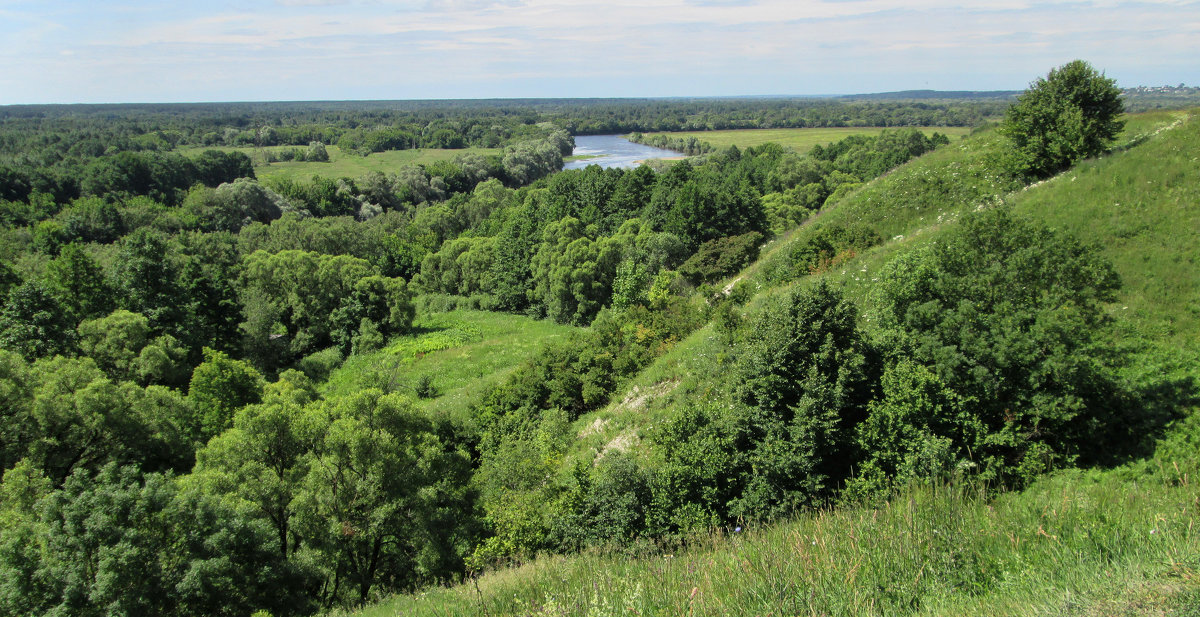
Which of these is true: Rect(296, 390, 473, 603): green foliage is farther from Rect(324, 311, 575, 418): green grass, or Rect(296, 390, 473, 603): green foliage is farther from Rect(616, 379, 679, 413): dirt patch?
Rect(324, 311, 575, 418): green grass

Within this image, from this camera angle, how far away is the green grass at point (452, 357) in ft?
96.9

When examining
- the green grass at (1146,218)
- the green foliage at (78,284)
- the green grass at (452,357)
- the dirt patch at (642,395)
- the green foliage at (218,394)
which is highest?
the green grass at (1146,218)

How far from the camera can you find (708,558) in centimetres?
648

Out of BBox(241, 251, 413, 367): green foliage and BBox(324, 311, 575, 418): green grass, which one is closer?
BBox(324, 311, 575, 418): green grass

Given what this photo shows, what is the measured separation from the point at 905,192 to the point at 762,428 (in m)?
23.0

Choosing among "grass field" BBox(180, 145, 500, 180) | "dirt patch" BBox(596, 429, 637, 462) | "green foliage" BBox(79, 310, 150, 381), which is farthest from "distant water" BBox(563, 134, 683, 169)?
"dirt patch" BBox(596, 429, 637, 462)

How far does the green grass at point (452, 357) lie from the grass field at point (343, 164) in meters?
57.7

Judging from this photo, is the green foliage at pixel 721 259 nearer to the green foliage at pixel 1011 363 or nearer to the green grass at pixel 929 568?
the green foliage at pixel 1011 363

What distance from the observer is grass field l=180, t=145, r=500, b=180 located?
3849 inches

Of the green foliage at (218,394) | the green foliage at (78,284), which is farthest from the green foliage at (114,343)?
the green foliage at (218,394)

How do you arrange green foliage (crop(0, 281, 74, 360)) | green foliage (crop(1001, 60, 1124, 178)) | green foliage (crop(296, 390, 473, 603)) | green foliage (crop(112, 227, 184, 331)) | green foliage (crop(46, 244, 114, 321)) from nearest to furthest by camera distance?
green foliage (crop(296, 390, 473, 603))
green foliage (crop(1001, 60, 1124, 178))
green foliage (crop(0, 281, 74, 360))
green foliage (crop(46, 244, 114, 321))
green foliage (crop(112, 227, 184, 331))

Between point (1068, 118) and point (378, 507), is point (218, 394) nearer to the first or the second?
point (378, 507)

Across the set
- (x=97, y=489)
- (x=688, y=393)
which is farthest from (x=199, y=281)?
(x=688, y=393)

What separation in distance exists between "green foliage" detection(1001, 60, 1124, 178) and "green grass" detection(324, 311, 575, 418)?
26.1m
